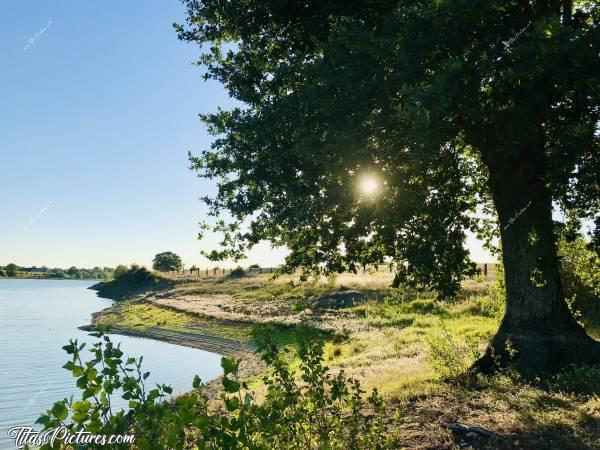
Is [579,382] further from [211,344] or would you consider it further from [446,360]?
[211,344]

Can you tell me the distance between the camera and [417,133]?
10641mm

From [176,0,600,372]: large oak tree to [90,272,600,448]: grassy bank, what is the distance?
2009 millimetres

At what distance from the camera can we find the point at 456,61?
33.6 feet

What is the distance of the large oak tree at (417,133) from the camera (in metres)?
11.1

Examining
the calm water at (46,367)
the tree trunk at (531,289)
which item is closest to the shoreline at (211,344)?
the calm water at (46,367)

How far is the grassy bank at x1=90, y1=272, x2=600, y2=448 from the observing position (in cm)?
1002

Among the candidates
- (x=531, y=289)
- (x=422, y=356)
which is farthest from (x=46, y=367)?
(x=531, y=289)

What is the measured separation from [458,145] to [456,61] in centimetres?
836

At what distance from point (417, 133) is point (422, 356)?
51.3ft

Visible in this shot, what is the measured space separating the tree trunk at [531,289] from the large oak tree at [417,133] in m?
0.04

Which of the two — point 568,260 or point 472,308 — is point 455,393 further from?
point 472,308

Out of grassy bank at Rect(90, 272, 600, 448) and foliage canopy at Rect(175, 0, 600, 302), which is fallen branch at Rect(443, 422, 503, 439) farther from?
foliage canopy at Rect(175, 0, 600, 302)

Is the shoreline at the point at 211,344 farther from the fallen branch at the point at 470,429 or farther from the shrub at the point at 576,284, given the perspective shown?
the fallen branch at the point at 470,429

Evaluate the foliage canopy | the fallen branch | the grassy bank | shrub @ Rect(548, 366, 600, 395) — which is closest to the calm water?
the grassy bank
